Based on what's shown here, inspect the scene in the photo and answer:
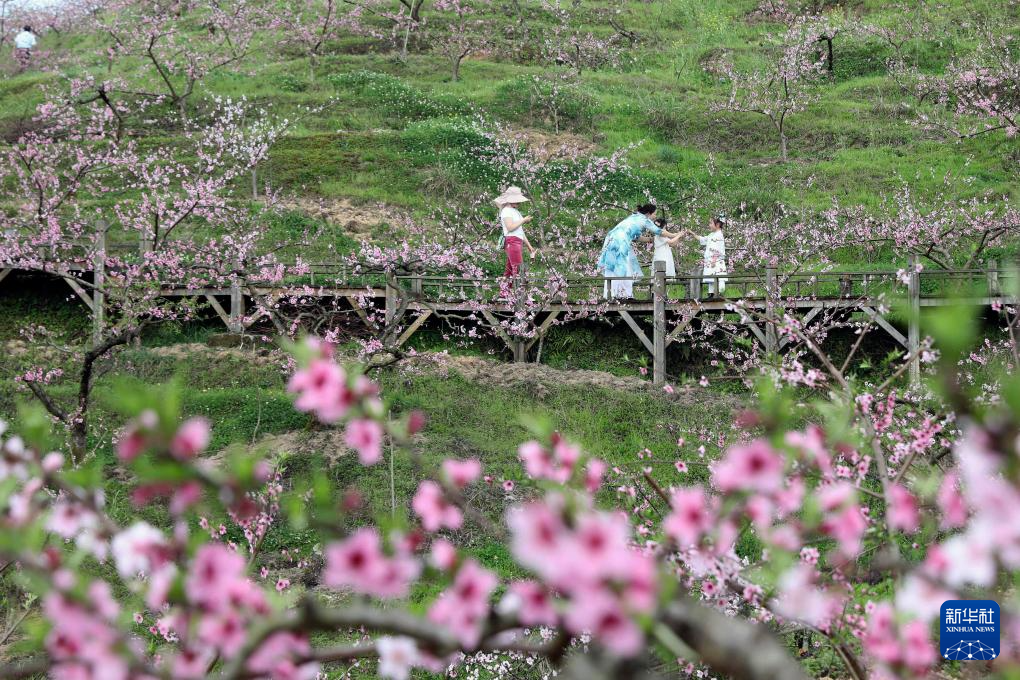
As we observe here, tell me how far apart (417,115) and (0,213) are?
14249 millimetres

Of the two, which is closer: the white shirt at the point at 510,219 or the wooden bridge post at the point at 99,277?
the wooden bridge post at the point at 99,277

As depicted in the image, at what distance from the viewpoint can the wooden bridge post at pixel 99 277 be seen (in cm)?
1191

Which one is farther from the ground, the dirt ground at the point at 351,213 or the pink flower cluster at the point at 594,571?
the pink flower cluster at the point at 594,571

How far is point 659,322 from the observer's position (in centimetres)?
1498

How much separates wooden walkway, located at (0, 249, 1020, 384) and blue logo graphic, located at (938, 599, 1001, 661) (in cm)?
935

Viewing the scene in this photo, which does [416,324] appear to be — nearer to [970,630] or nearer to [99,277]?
[99,277]

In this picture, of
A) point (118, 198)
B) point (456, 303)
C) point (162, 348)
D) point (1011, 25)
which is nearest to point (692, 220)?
point (456, 303)

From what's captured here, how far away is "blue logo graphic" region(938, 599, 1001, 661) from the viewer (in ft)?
14.1

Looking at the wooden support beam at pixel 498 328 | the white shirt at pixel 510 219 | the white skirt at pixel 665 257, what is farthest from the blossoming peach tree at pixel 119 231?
the white skirt at pixel 665 257

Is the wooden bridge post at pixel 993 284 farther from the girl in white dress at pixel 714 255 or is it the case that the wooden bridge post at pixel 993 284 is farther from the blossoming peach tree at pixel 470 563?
the blossoming peach tree at pixel 470 563

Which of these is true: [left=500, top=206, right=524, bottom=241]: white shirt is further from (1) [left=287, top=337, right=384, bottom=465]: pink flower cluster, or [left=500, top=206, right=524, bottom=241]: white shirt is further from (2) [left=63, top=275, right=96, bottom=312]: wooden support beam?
(1) [left=287, top=337, right=384, bottom=465]: pink flower cluster

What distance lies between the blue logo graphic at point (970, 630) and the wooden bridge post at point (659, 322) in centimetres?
Result: 1029

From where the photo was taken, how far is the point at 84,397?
30.7 ft

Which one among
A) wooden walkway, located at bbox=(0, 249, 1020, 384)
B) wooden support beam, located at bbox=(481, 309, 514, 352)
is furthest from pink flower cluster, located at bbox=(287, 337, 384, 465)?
wooden support beam, located at bbox=(481, 309, 514, 352)
